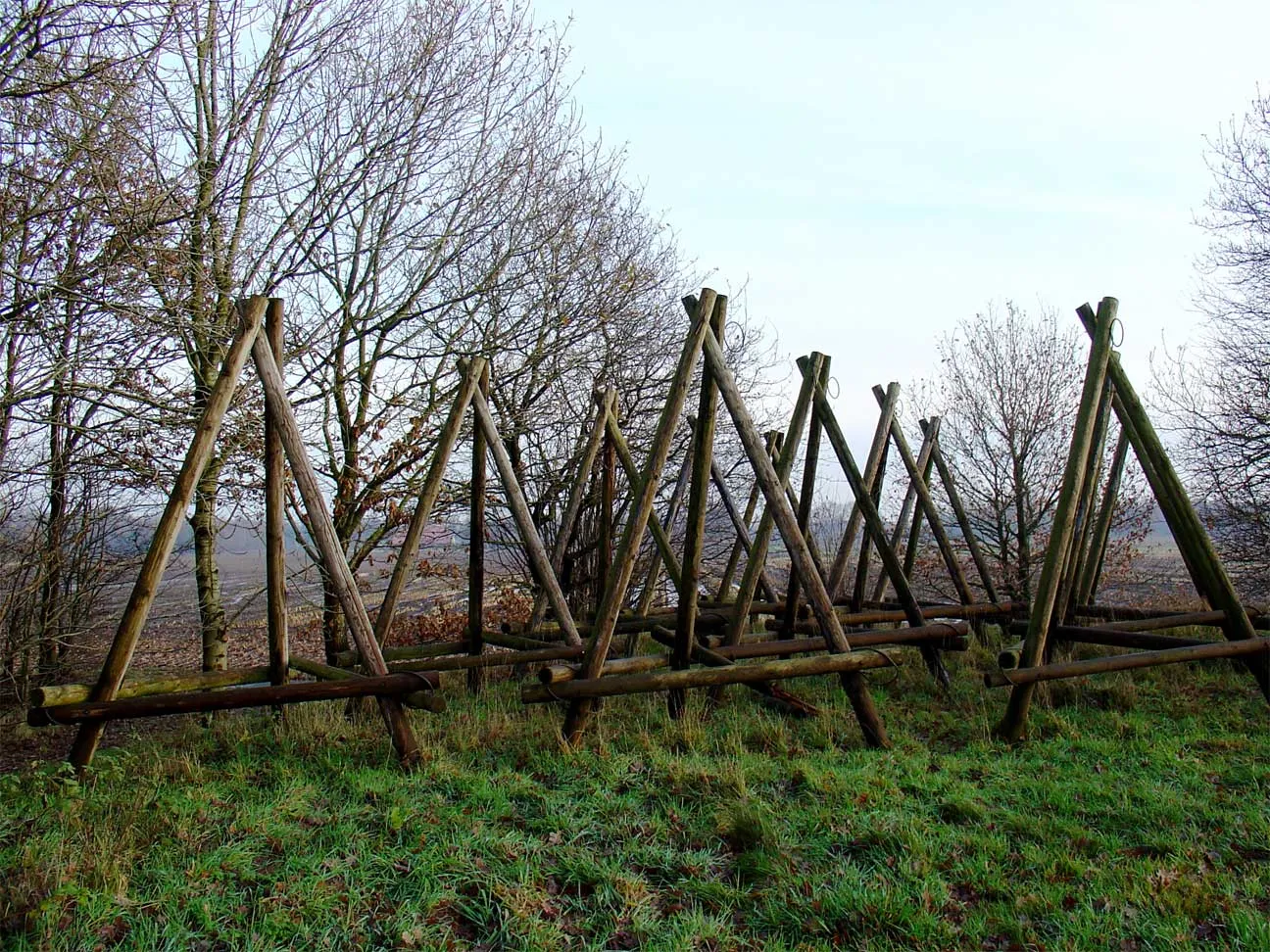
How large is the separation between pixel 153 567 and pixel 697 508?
349 cm

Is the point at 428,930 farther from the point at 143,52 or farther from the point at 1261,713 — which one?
the point at 1261,713

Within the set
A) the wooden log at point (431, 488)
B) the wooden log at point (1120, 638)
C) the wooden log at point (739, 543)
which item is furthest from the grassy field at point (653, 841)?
the wooden log at point (739, 543)

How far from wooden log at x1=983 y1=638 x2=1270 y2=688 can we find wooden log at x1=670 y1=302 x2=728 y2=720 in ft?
6.60

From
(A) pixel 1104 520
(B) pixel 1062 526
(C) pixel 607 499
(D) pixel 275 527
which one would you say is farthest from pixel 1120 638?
(D) pixel 275 527

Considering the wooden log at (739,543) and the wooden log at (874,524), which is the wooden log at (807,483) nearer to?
the wooden log at (874,524)

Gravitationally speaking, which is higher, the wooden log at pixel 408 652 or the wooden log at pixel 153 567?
the wooden log at pixel 153 567

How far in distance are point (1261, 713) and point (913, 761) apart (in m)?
3.00

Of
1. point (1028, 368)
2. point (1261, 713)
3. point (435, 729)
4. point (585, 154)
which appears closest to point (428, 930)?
point (435, 729)

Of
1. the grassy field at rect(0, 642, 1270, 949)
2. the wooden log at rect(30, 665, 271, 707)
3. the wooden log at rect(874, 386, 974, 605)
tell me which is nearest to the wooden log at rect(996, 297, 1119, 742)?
the grassy field at rect(0, 642, 1270, 949)

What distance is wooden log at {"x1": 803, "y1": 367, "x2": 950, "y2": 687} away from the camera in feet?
23.1

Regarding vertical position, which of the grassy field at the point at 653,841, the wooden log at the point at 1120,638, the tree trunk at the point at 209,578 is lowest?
the grassy field at the point at 653,841

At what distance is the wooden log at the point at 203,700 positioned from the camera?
4.54 meters

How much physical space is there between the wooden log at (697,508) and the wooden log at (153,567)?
3.08 meters

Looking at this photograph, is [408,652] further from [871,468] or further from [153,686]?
[871,468]
